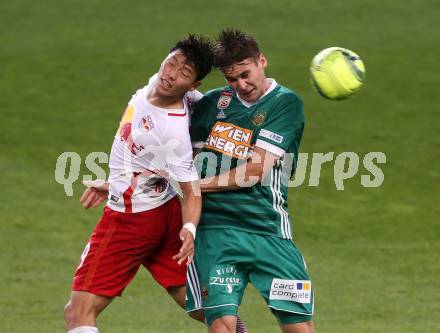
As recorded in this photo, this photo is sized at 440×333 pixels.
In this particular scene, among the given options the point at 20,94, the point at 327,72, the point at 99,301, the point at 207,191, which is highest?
the point at 327,72

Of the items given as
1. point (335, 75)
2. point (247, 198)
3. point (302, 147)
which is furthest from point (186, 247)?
point (302, 147)

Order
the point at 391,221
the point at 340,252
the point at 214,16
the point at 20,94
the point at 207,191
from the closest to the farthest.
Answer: the point at 207,191 < the point at 340,252 < the point at 391,221 < the point at 20,94 < the point at 214,16

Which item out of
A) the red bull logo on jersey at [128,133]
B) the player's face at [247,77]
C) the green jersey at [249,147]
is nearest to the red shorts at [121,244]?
the green jersey at [249,147]

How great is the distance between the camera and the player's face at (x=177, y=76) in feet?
23.6

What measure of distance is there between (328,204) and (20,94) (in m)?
6.65

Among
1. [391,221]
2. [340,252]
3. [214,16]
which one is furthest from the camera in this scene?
[214,16]

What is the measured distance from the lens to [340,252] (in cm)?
1247

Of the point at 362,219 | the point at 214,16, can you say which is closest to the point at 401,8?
the point at 214,16

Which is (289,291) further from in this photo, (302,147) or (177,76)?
(302,147)

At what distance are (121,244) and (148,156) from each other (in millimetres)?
621

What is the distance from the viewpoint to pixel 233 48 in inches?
281

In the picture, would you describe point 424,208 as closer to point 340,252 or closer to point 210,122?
point 340,252

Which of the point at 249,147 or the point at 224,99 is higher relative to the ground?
the point at 224,99

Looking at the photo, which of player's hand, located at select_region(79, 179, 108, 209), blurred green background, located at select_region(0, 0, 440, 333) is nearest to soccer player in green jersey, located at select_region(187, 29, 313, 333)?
player's hand, located at select_region(79, 179, 108, 209)
